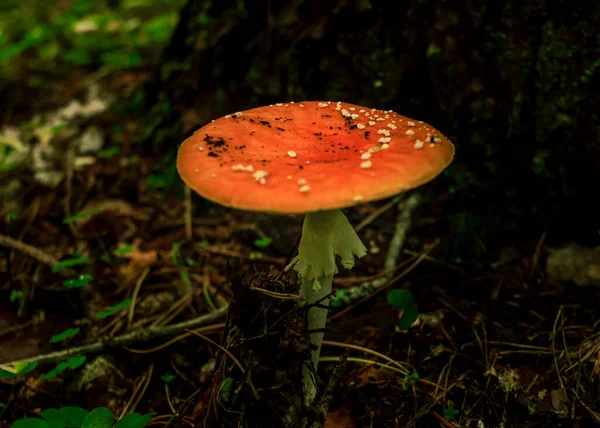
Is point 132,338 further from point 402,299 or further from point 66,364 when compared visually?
point 402,299

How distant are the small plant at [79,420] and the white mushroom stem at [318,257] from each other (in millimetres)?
753

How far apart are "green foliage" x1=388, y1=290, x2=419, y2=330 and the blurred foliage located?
4.62 m

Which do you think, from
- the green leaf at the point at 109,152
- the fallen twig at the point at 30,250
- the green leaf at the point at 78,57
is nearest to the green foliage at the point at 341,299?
the fallen twig at the point at 30,250

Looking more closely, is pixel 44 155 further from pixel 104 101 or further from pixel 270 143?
pixel 270 143

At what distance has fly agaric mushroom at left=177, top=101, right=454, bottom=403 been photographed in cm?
153

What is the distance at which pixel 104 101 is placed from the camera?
5.08m

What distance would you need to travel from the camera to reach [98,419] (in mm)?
1985

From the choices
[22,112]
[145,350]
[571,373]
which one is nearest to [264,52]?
[145,350]

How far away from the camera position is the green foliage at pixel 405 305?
2420 millimetres

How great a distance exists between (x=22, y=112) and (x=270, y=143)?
4.78 meters

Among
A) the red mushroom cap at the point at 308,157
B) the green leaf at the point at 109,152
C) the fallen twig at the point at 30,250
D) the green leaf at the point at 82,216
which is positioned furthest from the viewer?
the green leaf at the point at 109,152

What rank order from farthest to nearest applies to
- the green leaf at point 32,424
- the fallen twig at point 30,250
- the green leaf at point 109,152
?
the green leaf at point 109,152, the fallen twig at point 30,250, the green leaf at point 32,424

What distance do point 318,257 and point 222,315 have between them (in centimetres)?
90

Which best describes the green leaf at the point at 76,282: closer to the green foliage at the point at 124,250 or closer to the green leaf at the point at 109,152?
the green foliage at the point at 124,250
